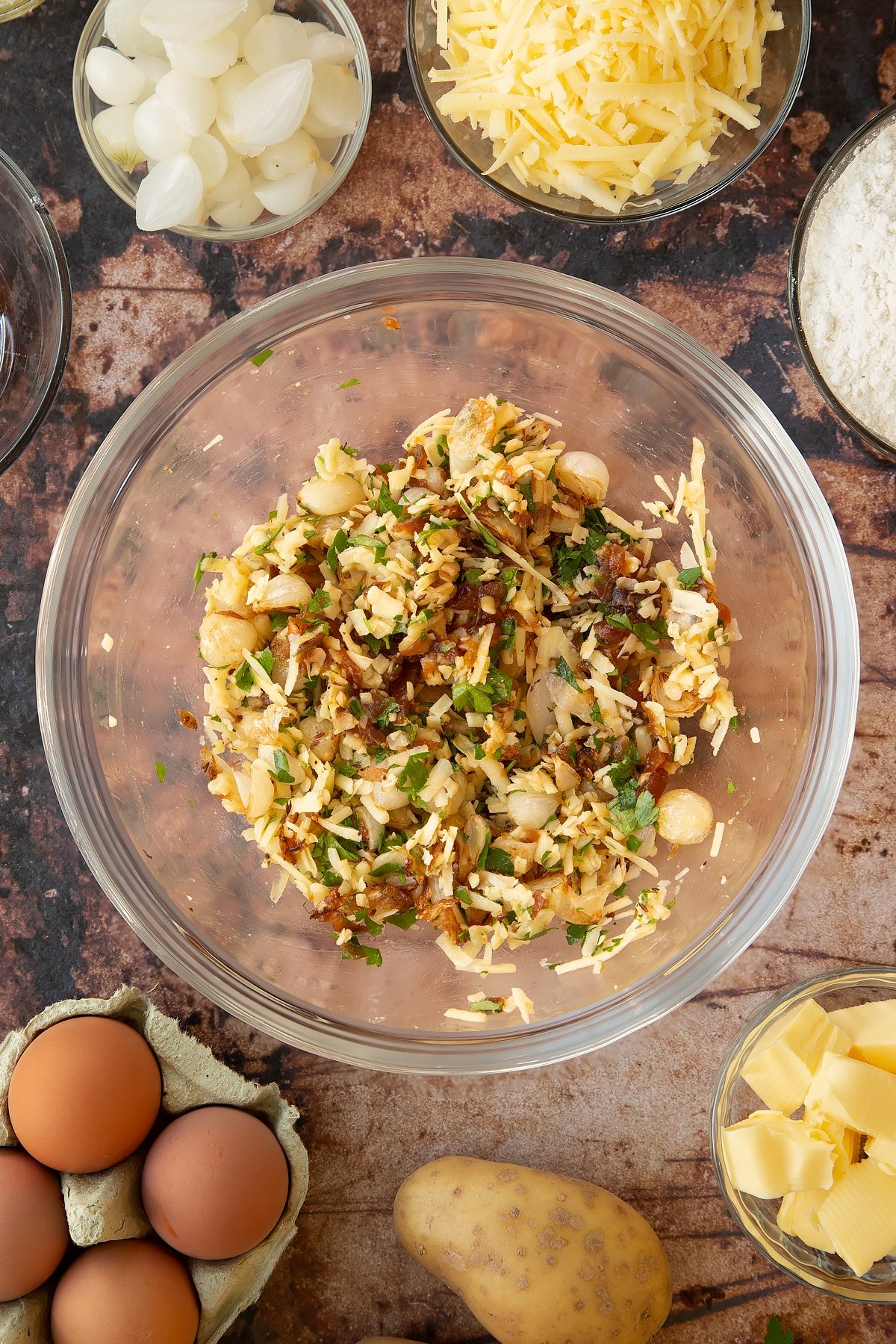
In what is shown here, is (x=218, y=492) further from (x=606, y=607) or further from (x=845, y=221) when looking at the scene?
(x=845, y=221)

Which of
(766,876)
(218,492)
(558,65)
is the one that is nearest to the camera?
(558,65)

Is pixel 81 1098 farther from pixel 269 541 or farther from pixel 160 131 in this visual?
pixel 160 131

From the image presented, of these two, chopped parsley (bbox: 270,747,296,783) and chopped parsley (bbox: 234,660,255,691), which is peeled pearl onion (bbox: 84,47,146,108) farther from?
chopped parsley (bbox: 270,747,296,783)

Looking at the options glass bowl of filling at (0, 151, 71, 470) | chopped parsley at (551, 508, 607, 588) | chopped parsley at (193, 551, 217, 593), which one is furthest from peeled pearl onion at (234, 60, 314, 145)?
chopped parsley at (551, 508, 607, 588)

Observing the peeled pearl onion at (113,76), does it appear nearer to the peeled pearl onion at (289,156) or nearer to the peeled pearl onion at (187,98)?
the peeled pearl onion at (187,98)

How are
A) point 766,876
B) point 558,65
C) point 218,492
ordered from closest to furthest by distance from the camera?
point 558,65 < point 766,876 < point 218,492

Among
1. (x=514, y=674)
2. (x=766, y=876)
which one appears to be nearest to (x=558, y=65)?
(x=514, y=674)
